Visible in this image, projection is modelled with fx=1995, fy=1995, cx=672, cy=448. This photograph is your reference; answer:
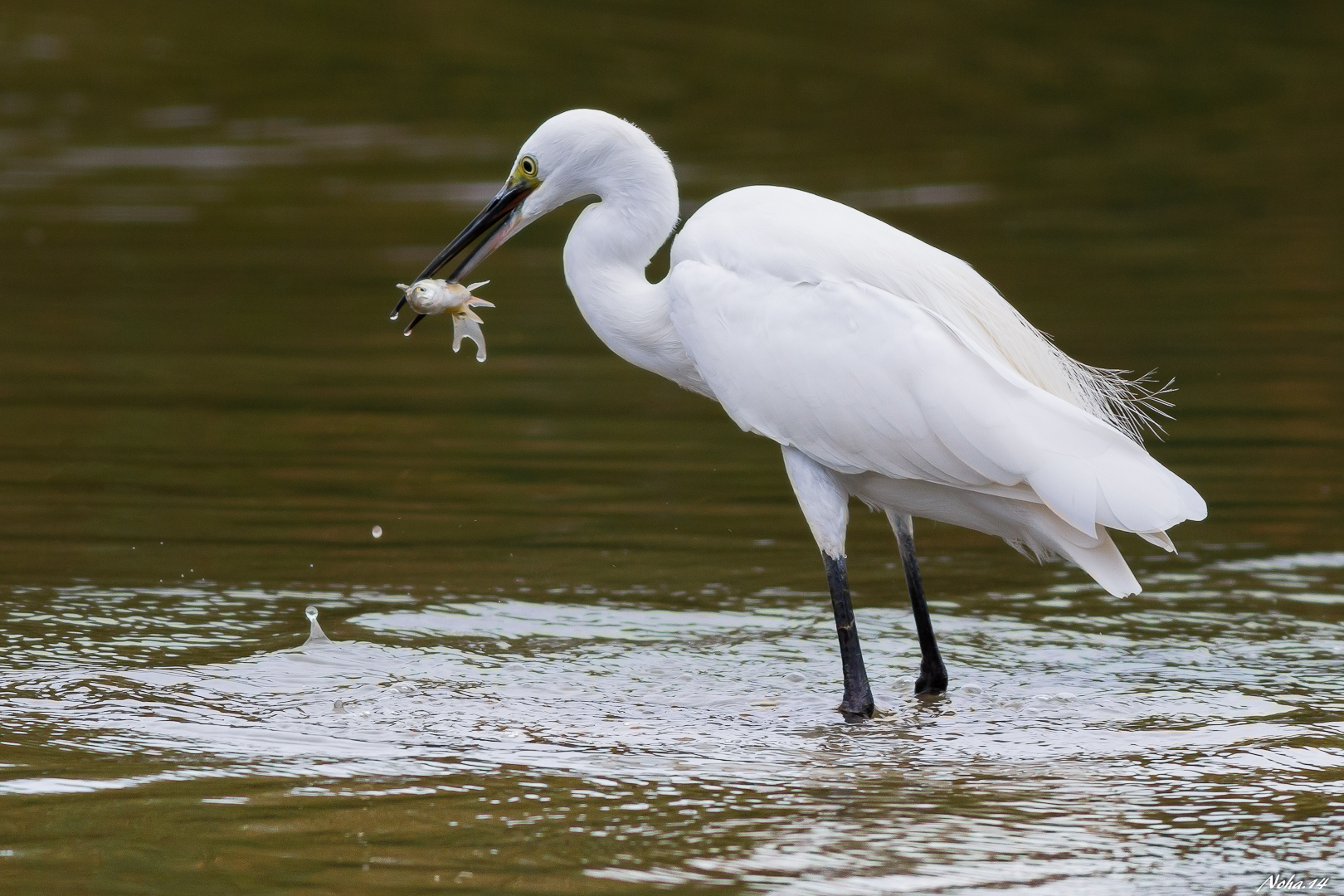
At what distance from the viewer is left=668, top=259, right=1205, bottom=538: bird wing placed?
5016mm

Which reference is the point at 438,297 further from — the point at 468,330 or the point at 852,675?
the point at 852,675

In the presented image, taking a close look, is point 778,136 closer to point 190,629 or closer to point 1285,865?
point 190,629

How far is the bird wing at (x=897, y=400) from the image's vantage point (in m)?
5.02

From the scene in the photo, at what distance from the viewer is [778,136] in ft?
60.6

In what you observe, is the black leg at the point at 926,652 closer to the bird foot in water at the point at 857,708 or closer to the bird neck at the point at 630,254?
the bird foot in water at the point at 857,708

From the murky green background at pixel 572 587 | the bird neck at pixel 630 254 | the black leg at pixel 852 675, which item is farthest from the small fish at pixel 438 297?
the black leg at pixel 852 675

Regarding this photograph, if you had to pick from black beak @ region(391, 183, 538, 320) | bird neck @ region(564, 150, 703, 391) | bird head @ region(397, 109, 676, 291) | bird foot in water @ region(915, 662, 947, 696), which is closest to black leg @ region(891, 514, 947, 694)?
bird foot in water @ region(915, 662, 947, 696)

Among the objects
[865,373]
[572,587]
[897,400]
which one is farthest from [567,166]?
[572,587]

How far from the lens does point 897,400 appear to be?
5.16 meters

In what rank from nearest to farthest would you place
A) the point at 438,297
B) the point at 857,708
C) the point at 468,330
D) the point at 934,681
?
the point at 857,708 → the point at 934,681 → the point at 438,297 → the point at 468,330

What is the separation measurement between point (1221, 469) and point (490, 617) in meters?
3.27

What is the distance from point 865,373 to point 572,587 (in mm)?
1687

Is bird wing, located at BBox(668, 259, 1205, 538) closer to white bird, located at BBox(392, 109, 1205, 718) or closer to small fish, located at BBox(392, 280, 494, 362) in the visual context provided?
white bird, located at BBox(392, 109, 1205, 718)

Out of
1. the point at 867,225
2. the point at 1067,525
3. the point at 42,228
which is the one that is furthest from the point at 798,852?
the point at 42,228
